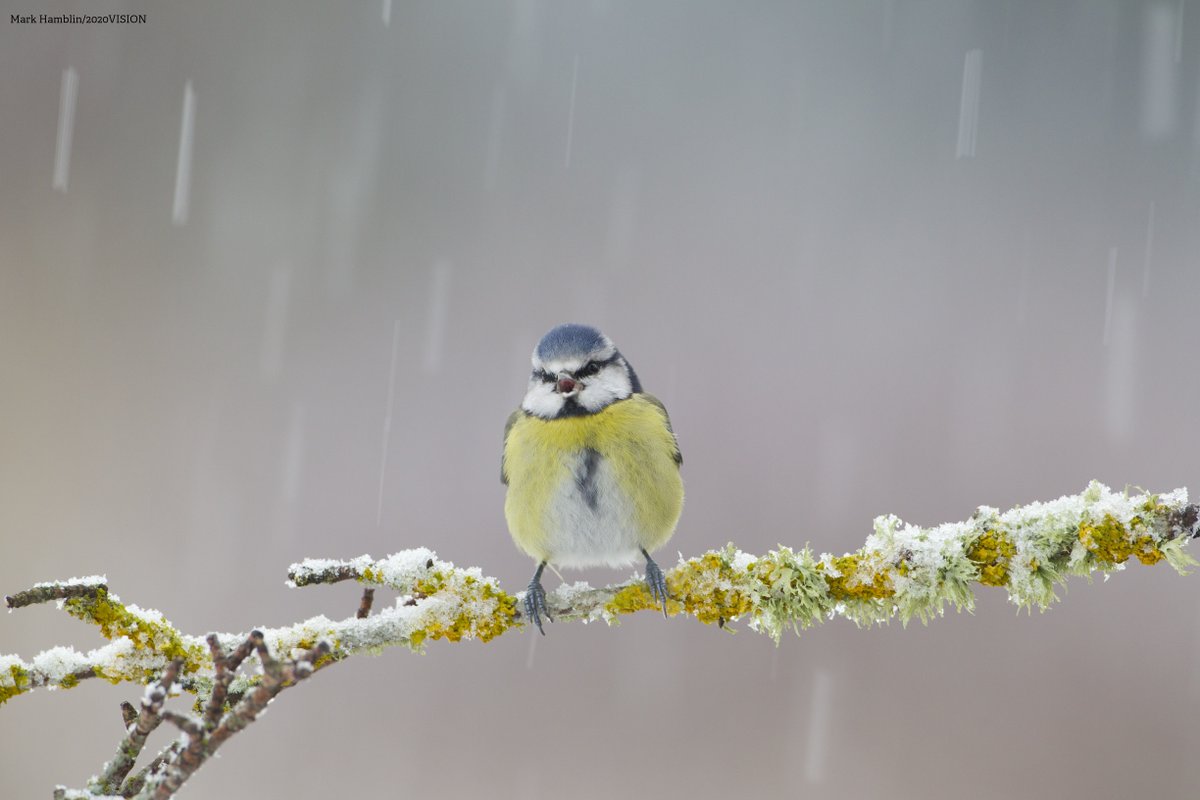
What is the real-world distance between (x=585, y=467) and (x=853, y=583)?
1.07 metres

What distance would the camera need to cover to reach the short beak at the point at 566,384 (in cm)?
242

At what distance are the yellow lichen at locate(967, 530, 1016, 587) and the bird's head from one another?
127 cm

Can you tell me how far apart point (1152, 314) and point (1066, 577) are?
4.27m

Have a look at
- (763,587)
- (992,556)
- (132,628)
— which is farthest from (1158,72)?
(132,628)

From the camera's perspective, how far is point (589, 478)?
7.68ft

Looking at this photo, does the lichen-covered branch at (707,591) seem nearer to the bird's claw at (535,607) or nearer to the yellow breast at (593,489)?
the bird's claw at (535,607)

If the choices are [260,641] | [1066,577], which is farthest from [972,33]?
Answer: [260,641]

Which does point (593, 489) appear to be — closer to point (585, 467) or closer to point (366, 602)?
point (585, 467)

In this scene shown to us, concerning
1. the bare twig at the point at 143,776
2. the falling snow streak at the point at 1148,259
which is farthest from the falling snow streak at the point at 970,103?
the bare twig at the point at 143,776

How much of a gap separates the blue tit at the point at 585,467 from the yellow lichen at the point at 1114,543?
1.17 meters

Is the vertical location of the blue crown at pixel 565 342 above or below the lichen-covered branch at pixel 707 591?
above

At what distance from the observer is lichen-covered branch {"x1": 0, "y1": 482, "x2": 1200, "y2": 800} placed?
3.77 feet

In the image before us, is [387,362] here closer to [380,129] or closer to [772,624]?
[380,129]

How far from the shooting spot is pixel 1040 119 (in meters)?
6.05
